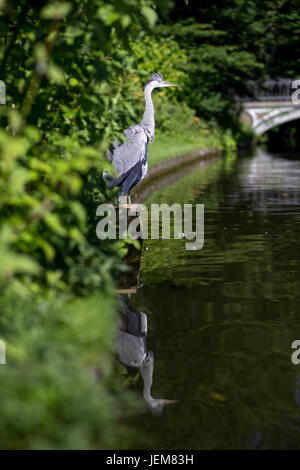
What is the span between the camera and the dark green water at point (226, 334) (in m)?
4.67

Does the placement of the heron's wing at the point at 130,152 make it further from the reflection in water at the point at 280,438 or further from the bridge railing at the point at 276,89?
the bridge railing at the point at 276,89

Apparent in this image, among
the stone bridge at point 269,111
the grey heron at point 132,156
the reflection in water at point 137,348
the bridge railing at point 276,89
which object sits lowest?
the reflection in water at point 137,348

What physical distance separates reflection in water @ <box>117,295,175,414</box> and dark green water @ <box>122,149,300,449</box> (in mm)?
56

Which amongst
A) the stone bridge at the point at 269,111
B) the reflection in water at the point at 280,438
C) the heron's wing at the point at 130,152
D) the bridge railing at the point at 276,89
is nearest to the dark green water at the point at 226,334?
the reflection in water at the point at 280,438

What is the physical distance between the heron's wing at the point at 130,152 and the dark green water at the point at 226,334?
1176mm

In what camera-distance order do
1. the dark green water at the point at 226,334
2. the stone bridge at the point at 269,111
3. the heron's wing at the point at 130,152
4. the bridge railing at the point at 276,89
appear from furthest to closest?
the bridge railing at the point at 276,89, the stone bridge at the point at 269,111, the heron's wing at the point at 130,152, the dark green water at the point at 226,334

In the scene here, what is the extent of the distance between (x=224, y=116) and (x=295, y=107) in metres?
7.37

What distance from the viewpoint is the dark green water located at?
184 inches

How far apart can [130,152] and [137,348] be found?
3.91 metres

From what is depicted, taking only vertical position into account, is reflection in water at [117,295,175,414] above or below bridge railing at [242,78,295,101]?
below

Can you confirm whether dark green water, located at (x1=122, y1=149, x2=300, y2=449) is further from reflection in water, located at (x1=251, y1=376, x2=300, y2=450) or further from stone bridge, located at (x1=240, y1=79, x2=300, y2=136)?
stone bridge, located at (x1=240, y1=79, x2=300, y2=136)

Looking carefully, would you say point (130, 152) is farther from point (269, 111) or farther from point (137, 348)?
point (269, 111)

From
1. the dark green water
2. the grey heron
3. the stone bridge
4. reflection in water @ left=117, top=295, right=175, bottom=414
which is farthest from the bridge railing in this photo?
reflection in water @ left=117, top=295, right=175, bottom=414

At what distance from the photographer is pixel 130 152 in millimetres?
9586
